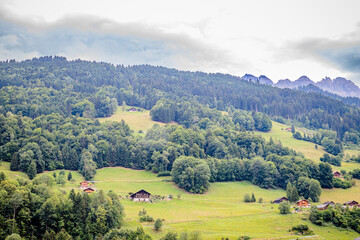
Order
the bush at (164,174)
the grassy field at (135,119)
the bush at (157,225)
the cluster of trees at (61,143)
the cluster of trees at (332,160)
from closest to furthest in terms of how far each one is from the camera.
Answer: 1. the bush at (157,225)
2. the cluster of trees at (61,143)
3. the bush at (164,174)
4. the cluster of trees at (332,160)
5. the grassy field at (135,119)

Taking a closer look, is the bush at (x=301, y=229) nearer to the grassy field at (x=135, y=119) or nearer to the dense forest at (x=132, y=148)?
the dense forest at (x=132, y=148)

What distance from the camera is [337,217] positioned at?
66.9 m

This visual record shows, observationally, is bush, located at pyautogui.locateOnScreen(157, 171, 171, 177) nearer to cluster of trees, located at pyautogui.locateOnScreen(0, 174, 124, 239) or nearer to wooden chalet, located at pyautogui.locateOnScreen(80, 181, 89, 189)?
wooden chalet, located at pyautogui.locateOnScreen(80, 181, 89, 189)

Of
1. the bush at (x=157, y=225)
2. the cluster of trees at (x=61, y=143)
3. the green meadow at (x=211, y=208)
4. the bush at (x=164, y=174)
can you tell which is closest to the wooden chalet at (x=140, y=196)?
the green meadow at (x=211, y=208)

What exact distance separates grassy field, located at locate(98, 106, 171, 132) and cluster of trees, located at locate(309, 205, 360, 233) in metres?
99.3

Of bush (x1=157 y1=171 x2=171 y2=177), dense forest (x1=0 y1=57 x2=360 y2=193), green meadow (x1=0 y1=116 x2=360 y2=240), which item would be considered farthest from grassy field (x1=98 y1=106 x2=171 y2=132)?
bush (x1=157 y1=171 x2=171 y2=177)

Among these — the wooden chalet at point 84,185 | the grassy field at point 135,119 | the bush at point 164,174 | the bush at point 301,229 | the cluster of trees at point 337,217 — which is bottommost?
the bush at point 301,229

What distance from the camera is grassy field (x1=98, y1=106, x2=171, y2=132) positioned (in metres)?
159

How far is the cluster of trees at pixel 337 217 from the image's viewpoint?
65.8 metres

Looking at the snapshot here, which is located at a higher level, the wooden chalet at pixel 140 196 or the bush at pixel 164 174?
the bush at pixel 164 174

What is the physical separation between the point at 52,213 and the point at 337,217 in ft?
191

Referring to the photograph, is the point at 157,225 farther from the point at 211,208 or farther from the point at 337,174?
the point at 337,174

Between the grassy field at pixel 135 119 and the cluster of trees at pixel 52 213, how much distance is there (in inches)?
3676

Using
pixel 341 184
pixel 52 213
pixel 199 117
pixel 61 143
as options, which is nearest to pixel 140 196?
pixel 52 213
